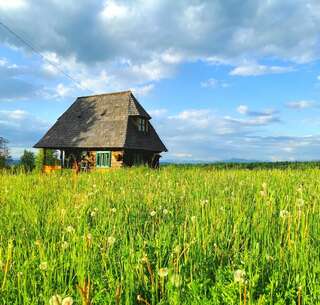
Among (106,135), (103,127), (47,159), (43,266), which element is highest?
(103,127)

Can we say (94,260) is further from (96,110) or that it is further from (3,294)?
(96,110)

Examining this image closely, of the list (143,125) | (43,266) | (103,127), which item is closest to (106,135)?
(103,127)

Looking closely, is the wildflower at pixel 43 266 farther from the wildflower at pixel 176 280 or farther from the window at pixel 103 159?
the window at pixel 103 159

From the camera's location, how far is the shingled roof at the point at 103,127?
34.1 metres

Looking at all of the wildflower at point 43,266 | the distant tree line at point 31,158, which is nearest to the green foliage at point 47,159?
the distant tree line at point 31,158

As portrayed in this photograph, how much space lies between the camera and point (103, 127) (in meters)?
35.6

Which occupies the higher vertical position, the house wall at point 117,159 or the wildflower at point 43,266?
the house wall at point 117,159

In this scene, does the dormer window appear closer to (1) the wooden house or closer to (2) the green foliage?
(1) the wooden house

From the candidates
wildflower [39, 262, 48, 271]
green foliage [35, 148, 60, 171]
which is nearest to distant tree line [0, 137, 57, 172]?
green foliage [35, 148, 60, 171]

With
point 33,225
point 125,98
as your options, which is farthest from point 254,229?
point 125,98

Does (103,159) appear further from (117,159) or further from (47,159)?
(47,159)

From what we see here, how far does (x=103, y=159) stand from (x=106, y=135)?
7.31 feet

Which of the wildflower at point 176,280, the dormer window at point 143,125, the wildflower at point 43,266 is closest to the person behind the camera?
the wildflower at point 176,280

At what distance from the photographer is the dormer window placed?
35941mm
